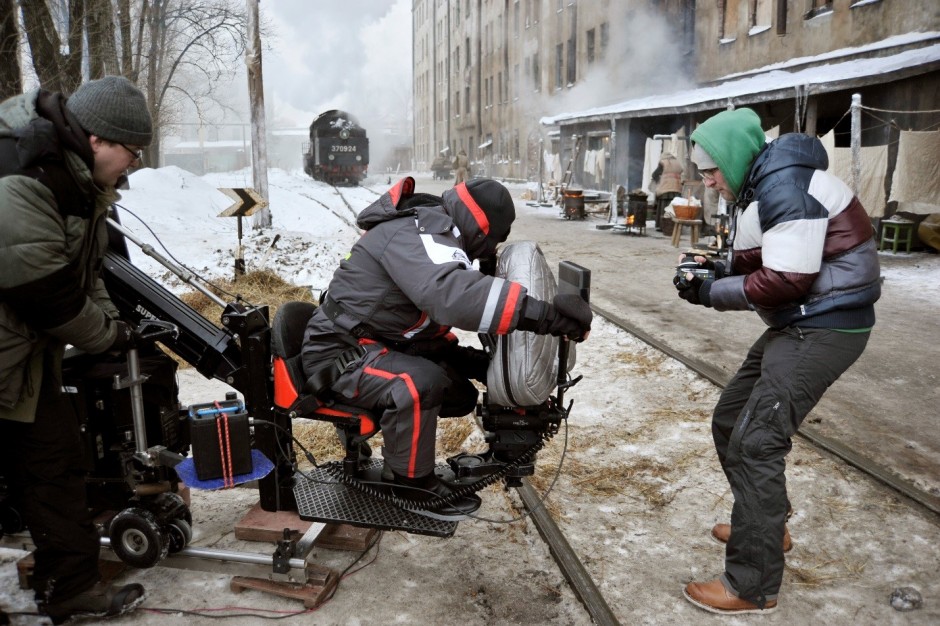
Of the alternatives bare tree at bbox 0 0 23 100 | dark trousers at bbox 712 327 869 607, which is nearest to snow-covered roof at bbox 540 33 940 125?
dark trousers at bbox 712 327 869 607

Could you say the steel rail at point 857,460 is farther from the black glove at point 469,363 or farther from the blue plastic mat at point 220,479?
the blue plastic mat at point 220,479

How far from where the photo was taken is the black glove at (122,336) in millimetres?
3152

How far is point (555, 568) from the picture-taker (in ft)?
11.8

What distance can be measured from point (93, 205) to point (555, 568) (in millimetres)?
2654

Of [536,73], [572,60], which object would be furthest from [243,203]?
[536,73]

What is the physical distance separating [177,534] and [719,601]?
2.51 meters

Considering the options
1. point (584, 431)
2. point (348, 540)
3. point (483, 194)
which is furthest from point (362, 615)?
point (584, 431)

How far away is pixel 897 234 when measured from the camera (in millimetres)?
14000

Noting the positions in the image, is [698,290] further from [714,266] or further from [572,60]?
[572,60]

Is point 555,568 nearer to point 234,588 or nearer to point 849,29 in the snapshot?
point 234,588

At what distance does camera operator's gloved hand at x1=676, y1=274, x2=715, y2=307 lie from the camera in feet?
11.2

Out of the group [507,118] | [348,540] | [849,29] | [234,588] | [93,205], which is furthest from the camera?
[507,118]

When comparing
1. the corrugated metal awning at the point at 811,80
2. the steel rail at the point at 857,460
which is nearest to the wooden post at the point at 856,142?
the corrugated metal awning at the point at 811,80

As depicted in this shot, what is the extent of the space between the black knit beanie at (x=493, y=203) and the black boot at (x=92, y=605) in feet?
7.39
